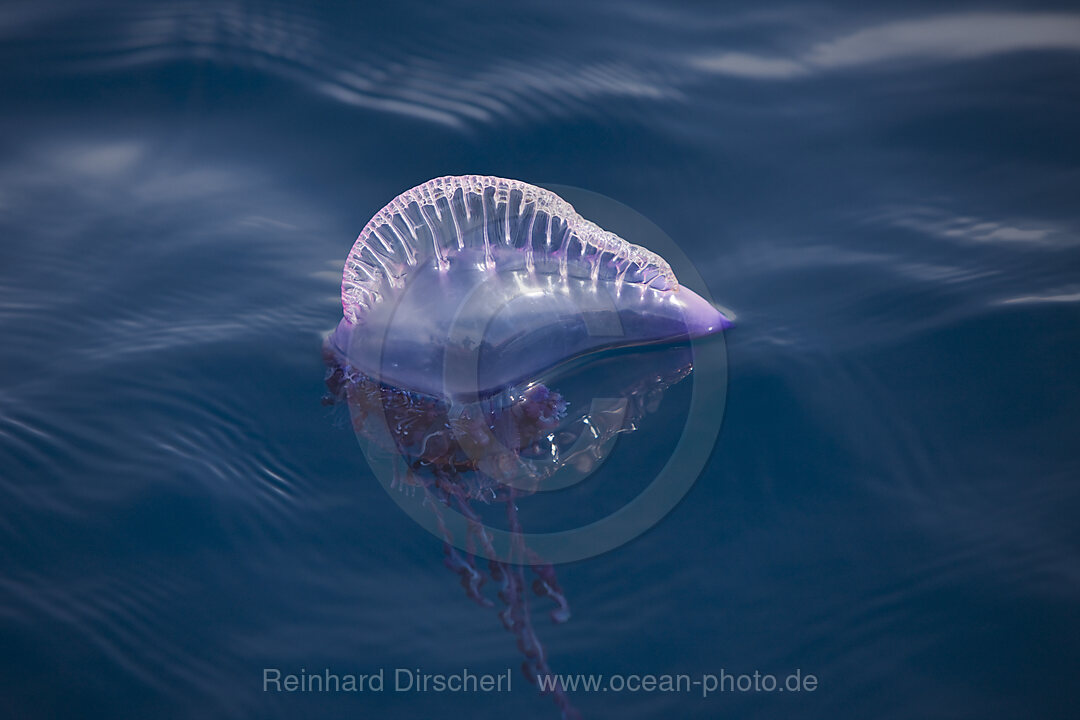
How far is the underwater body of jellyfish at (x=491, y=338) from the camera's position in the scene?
2.53 m

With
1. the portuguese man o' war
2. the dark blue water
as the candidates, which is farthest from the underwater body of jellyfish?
the dark blue water

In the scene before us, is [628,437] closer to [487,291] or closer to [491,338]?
[491,338]

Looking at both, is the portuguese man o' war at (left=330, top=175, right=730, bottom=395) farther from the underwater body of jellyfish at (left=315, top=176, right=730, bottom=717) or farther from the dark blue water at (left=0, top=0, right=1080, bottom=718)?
the dark blue water at (left=0, top=0, right=1080, bottom=718)

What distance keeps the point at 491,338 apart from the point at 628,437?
530 millimetres

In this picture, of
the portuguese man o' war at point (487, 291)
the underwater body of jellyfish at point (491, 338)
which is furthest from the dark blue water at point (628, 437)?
the portuguese man o' war at point (487, 291)

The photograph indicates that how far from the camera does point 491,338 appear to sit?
2564 mm

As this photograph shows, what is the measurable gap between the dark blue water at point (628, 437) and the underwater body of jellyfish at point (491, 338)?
156 mm

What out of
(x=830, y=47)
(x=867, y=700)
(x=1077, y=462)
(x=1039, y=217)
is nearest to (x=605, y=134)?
(x=830, y=47)

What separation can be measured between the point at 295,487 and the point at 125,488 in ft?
1.75

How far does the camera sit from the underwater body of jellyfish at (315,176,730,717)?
8.29 feet

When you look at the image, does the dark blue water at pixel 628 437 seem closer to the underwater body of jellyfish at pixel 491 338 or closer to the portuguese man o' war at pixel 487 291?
the underwater body of jellyfish at pixel 491 338

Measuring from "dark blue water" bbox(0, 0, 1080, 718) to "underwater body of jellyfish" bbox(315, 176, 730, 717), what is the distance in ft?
0.51

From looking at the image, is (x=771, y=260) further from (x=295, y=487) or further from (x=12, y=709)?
(x=12, y=709)

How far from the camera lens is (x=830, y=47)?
393cm
